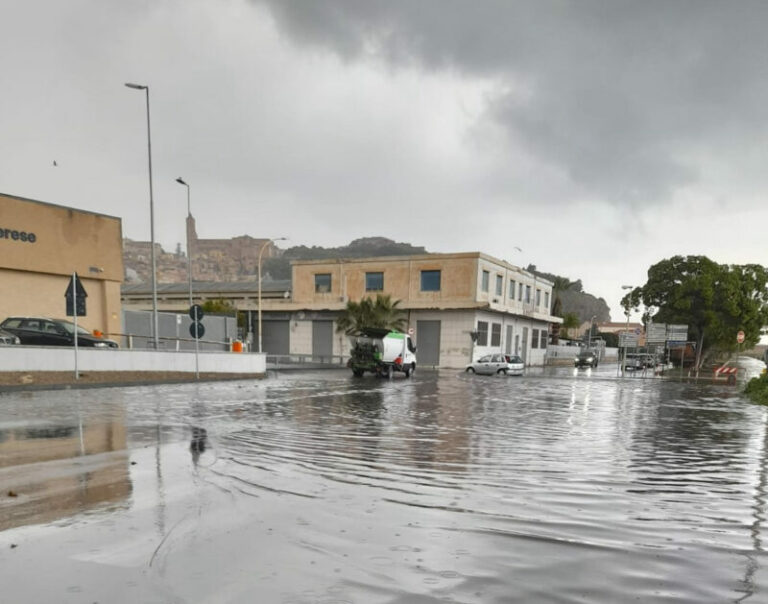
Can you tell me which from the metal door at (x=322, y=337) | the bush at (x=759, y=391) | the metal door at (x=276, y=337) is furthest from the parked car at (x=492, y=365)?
the metal door at (x=276, y=337)

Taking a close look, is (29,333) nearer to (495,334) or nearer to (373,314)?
(373,314)

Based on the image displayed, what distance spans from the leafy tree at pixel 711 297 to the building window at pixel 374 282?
962 inches

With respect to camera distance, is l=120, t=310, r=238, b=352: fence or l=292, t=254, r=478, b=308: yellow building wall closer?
l=120, t=310, r=238, b=352: fence

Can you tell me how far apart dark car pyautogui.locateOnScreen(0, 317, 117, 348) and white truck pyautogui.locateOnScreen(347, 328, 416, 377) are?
12210 millimetres

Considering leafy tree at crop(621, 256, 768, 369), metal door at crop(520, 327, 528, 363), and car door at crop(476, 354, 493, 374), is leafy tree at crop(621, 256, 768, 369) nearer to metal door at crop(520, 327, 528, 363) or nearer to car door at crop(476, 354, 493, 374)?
metal door at crop(520, 327, 528, 363)

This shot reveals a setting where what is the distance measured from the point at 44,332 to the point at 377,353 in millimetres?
14896

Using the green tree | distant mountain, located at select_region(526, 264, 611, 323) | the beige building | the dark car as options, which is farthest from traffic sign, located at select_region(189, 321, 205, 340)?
distant mountain, located at select_region(526, 264, 611, 323)

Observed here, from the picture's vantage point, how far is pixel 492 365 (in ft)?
110

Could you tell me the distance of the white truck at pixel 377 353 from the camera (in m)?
26.4

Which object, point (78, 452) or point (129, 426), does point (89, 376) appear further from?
point (78, 452)

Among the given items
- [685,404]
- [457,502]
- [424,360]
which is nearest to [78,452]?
[457,502]

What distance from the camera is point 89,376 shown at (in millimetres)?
17094

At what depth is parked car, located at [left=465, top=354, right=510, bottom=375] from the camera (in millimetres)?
33375

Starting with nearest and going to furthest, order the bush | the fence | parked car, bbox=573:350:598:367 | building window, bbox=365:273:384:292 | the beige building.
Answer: the bush
the beige building
the fence
building window, bbox=365:273:384:292
parked car, bbox=573:350:598:367
